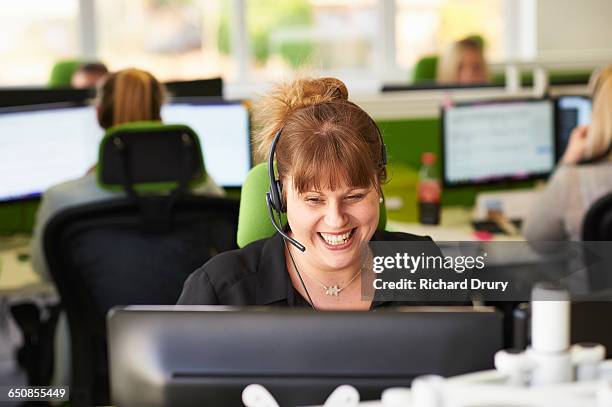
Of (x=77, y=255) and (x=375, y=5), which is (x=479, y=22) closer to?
(x=375, y=5)

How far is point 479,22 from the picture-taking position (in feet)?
22.7

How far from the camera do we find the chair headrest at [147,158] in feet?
7.27

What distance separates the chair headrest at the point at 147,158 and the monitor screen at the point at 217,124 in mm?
638

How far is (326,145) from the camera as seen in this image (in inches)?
53.8

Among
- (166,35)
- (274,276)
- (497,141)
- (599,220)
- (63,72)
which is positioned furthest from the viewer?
(166,35)

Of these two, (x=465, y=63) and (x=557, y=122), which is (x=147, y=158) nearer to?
(x=557, y=122)

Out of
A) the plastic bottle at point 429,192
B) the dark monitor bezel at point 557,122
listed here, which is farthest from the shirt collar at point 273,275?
the dark monitor bezel at point 557,122

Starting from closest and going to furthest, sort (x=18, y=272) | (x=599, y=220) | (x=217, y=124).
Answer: (x=599, y=220) < (x=18, y=272) < (x=217, y=124)

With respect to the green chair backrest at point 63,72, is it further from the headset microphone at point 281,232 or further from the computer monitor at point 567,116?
the headset microphone at point 281,232

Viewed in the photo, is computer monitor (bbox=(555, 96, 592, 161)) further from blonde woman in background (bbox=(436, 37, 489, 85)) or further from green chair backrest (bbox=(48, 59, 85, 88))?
green chair backrest (bbox=(48, 59, 85, 88))

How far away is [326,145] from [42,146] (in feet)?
5.86

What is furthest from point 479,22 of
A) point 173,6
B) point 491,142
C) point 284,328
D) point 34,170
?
point 284,328

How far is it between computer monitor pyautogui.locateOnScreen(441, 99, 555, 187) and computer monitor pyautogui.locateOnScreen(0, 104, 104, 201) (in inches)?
43.9

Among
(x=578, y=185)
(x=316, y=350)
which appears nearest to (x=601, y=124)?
(x=578, y=185)
